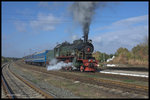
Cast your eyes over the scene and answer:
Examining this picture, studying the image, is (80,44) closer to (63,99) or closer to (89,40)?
(89,40)

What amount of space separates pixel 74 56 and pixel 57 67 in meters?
4.73

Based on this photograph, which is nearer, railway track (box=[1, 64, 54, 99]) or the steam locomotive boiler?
railway track (box=[1, 64, 54, 99])

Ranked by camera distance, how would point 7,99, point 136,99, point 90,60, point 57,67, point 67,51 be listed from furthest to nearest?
point 57,67
point 67,51
point 90,60
point 7,99
point 136,99

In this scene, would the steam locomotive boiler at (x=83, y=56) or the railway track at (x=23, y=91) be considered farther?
the steam locomotive boiler at (x=83, y=56)

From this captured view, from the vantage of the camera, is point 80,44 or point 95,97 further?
point 80,44

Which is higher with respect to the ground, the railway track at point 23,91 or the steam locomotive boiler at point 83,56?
the steam locomotive boiler at point 83,56

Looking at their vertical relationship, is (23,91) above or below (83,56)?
below

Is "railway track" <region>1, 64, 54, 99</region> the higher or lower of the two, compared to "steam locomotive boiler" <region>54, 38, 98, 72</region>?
lower

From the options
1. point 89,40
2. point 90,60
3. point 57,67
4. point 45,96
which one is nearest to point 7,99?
point 45,96

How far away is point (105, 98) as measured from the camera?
6930 mm

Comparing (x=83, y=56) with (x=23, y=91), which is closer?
(x=23, y=91)

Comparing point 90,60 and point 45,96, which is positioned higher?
point 90,60

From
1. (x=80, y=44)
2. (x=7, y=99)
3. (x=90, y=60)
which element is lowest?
(x=7, y=99)

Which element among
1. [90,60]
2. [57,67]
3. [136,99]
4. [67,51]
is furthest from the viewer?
[57,67]
